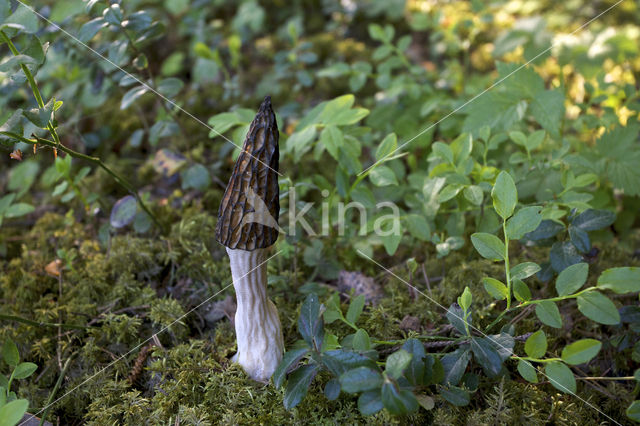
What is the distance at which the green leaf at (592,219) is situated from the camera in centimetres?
183

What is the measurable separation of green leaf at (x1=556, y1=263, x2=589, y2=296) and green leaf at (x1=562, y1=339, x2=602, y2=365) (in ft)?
0.52

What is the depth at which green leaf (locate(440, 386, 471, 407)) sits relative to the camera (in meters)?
1.55

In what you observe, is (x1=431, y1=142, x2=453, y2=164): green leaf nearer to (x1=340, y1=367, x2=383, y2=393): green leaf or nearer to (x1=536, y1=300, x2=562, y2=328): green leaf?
(x1=536, y1=300, x2=562, y2=328): green leaf

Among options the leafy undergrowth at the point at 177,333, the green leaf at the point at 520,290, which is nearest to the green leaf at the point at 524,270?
the green leaf at the point at 520,290

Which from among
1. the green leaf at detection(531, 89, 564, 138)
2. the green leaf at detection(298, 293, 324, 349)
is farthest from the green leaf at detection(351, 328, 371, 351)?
the green leaf at detection(531, 89, 564, 138)

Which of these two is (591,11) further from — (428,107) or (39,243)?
(39,243)

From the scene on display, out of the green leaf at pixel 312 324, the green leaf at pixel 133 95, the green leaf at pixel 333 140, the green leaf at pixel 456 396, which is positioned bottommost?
the green leaf at pixel 456 396

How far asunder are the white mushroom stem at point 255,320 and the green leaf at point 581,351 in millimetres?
1000

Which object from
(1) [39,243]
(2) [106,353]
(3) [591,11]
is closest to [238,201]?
(2) [106,353]

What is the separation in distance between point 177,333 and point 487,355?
1.27 metres

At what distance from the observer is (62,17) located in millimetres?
2783

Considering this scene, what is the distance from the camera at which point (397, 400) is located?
1357mm

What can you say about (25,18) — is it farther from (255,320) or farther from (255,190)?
(255,320)

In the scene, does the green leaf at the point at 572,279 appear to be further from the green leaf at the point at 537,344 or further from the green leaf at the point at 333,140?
the green leaf at the point at 333,140
